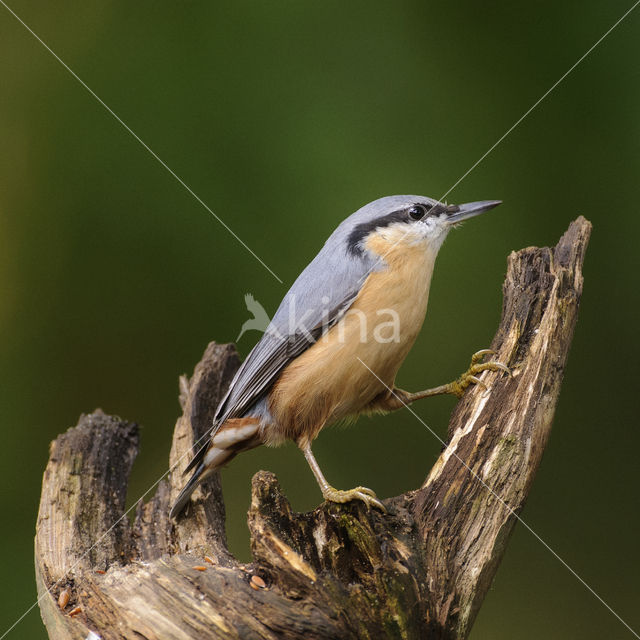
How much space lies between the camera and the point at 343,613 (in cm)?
176

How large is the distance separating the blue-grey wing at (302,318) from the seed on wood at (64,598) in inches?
22.7

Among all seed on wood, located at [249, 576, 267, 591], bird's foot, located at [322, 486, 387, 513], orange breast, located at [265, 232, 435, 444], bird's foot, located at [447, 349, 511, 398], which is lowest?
bird's foot, located at [447, 349, 511, 398]

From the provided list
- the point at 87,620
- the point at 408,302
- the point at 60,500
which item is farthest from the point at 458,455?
the point at 60,500

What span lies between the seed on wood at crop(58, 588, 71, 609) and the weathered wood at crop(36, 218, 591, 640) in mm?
12

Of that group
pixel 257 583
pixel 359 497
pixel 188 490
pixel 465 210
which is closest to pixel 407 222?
pixel 465 210

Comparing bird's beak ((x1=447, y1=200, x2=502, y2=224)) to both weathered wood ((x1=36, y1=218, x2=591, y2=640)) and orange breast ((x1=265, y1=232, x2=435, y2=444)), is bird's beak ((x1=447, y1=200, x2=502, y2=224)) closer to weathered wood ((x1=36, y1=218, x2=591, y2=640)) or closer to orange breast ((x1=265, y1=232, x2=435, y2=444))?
orange breast ((x1=265, y1=232, x2=435, y2=444))

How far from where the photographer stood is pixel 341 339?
2428 millimetres

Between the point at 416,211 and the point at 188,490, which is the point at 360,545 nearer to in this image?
the point at 188,490

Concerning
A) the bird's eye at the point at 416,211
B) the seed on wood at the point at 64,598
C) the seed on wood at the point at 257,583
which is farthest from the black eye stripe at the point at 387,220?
the seed on wood at the point at 64,598

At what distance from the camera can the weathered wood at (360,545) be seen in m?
1.80

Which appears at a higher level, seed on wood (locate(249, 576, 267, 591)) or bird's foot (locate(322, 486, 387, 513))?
seed on wood (locate(249, 576, 267, 591))

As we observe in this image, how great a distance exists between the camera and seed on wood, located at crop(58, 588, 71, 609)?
2.13m

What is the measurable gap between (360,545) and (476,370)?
78 centimetres

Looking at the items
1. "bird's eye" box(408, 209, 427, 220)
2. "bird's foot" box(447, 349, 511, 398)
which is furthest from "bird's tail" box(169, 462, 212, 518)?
"bird's eye" box(408, 209, 427, 220)
